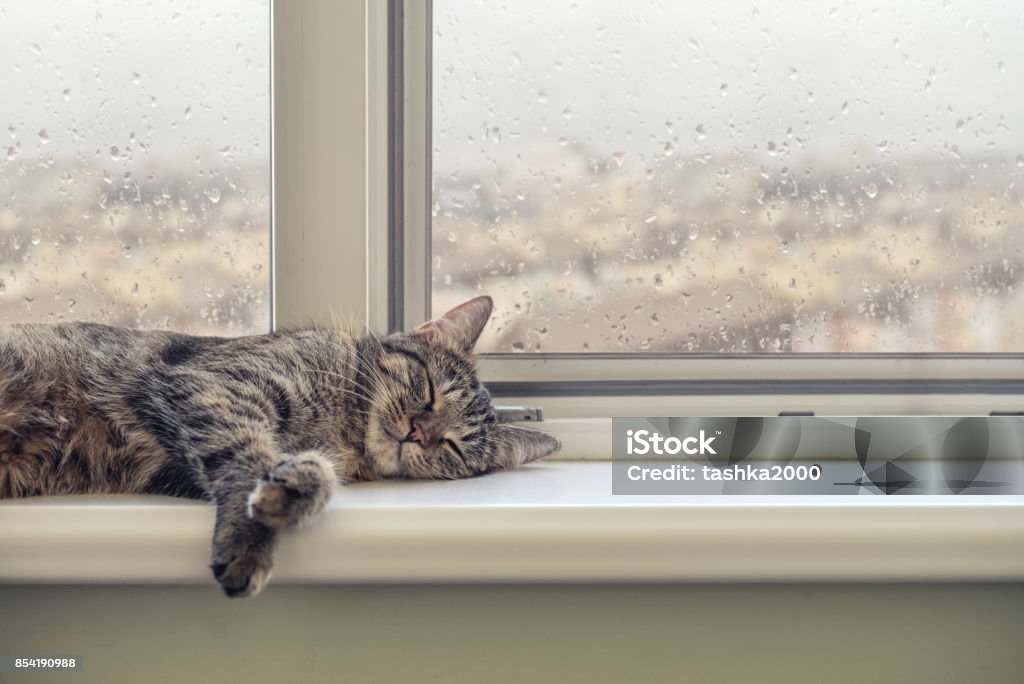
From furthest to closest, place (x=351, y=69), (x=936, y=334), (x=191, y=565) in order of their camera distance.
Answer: (x=936, y=334) → (x=351, y=69) → (x=191, y=565)

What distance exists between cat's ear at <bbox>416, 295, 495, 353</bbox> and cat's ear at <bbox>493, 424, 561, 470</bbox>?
14 centimetres

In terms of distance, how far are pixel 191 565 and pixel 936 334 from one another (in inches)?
45.4

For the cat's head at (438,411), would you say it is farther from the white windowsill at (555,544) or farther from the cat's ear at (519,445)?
the white windowsill at (555,544)

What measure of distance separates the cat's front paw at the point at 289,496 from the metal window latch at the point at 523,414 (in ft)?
1.42

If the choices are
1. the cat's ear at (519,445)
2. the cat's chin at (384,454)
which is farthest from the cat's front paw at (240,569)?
the cat's ear at (519,445)

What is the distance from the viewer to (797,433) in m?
1.18

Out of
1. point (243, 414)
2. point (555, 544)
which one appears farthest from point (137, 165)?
point (555, 544)

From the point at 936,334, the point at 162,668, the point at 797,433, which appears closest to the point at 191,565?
the point at 162,668

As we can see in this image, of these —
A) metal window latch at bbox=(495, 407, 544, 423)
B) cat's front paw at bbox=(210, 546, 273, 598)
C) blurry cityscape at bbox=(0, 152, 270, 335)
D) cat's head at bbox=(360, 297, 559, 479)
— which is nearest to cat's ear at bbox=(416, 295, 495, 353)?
cat's head at bbox=(360, 297, 559, 479)

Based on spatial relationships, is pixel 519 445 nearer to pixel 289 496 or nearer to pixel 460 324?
pixel 460 324

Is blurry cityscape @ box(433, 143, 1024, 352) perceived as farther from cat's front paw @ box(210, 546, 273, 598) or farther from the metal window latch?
cat's front paw @ box(210, 546, 273, 598)

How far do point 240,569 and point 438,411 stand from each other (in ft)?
1.24

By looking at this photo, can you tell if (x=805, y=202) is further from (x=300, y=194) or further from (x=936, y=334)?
(x=300, y=194)

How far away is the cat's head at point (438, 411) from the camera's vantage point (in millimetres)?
1007
